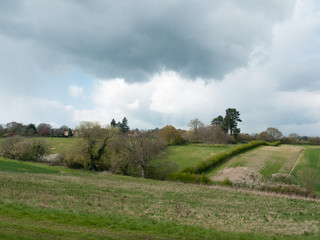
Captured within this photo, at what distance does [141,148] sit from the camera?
49719mm

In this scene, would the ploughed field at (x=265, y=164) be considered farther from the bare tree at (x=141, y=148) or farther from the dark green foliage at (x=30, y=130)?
the dark green foliage at (x=30, y=130)

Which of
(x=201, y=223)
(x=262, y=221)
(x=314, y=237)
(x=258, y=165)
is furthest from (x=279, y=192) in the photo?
(x=201, y=223)

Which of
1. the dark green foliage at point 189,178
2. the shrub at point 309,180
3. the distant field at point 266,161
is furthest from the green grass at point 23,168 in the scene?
the shrub at point 309,180

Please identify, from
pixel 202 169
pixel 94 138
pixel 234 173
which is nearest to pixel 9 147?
pixel 94 138

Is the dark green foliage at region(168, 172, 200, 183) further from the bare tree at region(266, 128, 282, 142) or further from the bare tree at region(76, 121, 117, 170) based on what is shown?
the bare tree at region(266, 128, 282, 142)

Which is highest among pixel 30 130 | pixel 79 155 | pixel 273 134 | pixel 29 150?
pixel 30 130

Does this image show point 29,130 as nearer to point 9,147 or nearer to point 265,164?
point 9,147

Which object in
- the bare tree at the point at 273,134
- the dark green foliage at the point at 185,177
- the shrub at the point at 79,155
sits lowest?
the dark green foliage at the point at 185,177

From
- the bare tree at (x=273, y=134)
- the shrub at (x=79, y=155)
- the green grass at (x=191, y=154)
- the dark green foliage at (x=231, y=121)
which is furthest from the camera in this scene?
the bare tree at (x=273, y=134)

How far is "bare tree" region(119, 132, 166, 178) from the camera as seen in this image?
49.1m

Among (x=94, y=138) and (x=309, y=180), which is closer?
(x=309, y=180)

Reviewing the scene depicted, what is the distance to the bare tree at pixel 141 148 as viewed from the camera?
4912 cm

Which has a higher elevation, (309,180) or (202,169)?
(309,180)

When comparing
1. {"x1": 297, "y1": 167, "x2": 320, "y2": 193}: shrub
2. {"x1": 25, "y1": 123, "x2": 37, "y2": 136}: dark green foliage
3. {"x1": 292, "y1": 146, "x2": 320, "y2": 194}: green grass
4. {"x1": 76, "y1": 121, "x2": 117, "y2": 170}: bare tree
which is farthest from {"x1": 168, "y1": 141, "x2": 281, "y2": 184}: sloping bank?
{"x1": 25, "y1": 123, "x2": 37, "y2": 136}: dark green foliage
